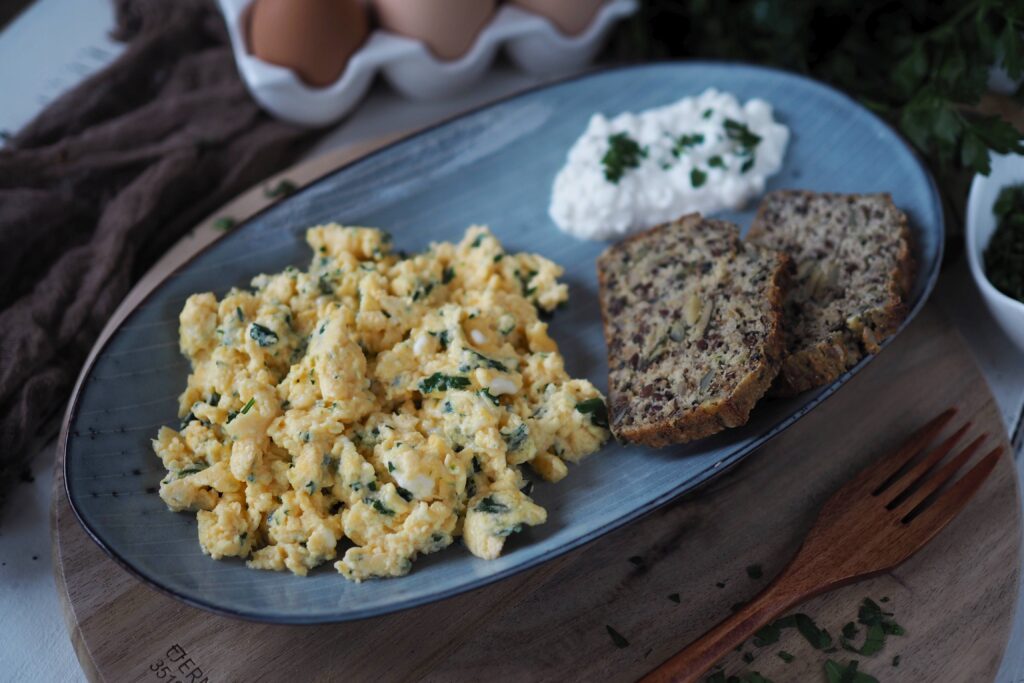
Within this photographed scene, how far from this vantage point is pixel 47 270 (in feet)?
11.9

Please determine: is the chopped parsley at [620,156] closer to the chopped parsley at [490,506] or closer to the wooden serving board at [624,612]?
the wooden serving board at [624,612]

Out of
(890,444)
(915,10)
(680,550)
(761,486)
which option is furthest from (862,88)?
(680,550)

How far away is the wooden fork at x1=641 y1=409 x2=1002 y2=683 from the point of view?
8.36ft

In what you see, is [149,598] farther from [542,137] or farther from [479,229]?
[542,137]

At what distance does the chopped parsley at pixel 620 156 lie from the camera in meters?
3.44

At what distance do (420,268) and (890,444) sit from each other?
5.55 ft

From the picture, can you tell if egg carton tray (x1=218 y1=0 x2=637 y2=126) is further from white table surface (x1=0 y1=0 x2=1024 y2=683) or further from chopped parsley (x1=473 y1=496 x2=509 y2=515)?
chopped parsley (x1=473 y1=496 x2=509 y2=515)

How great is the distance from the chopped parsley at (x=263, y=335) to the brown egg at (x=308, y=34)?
1.46m

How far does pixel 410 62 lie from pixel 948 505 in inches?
108

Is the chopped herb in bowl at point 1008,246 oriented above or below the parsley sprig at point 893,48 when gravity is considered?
below

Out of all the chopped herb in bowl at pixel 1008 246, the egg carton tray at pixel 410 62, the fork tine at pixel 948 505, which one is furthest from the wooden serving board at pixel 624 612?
the egg carton tray at pixel 410 62

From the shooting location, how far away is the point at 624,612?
2.72 m

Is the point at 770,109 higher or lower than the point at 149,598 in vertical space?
higher

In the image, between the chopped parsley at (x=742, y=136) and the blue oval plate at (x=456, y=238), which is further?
the chopped parsley at (x=742, y=136)
